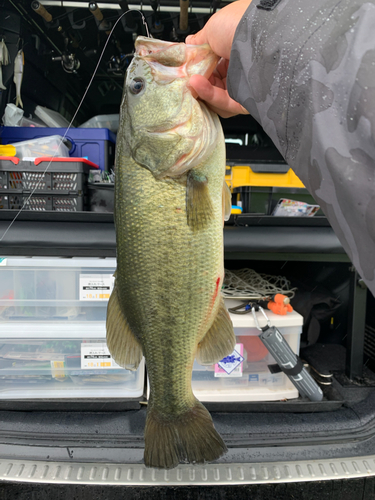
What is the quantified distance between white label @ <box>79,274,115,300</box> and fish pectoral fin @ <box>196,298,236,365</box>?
2.88 feet

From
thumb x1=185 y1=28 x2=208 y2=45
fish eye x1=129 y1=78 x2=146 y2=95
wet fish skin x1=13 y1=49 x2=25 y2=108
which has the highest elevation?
wet fish skin x1=13 y1=49 x2=25 y2=108

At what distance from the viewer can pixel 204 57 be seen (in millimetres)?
825

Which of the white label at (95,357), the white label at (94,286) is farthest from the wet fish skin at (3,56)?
the white label at (95,357)

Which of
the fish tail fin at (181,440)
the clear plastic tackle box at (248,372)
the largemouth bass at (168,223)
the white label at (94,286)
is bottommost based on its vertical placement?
the clear plastic tackle box at (248,372)

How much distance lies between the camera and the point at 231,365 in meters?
1.75

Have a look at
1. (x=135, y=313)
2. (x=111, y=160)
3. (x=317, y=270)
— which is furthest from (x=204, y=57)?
(x=317, y=270)

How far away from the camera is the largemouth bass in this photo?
823mm

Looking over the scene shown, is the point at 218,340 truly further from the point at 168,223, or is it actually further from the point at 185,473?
the point at 185,473

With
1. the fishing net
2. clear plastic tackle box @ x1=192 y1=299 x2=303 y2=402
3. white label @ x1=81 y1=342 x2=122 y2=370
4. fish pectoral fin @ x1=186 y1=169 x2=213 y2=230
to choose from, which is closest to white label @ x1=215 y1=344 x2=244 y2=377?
clear plastic tackle box @ x1=192 y1=299 x2=303 y2=402

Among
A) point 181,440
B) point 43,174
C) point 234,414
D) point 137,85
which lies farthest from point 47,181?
point 234,414

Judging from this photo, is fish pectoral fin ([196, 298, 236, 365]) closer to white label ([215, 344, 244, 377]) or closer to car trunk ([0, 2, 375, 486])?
car trunk ([0, 2, 375, 486])

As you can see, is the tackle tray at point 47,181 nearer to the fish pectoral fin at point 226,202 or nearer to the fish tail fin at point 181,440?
the fish pectoral fin at point 226,202

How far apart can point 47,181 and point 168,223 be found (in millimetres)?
1239

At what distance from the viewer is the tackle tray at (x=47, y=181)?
5.80 feet
